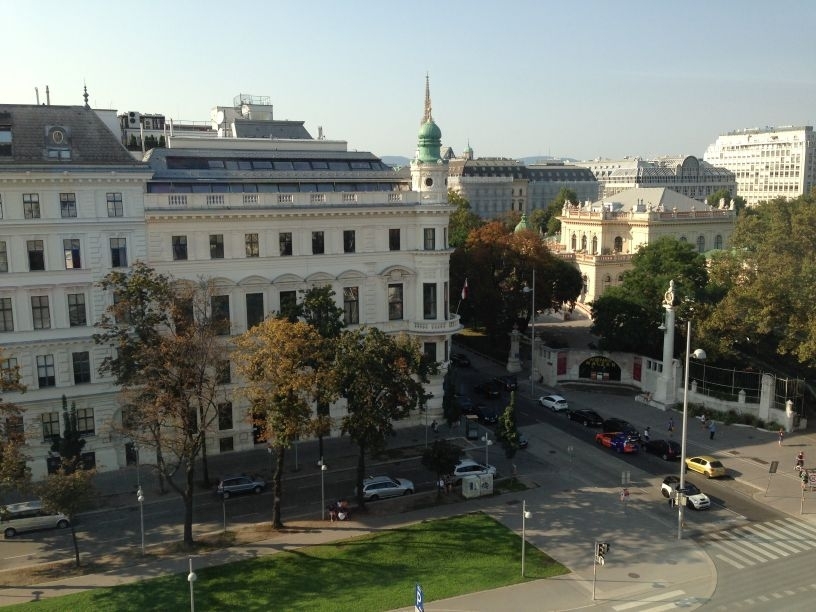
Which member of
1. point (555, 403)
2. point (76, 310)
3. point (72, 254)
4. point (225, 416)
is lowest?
point (555, 403)

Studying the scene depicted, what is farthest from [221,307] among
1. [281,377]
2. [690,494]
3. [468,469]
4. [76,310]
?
[690,494]

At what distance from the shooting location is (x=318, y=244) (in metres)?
57.6

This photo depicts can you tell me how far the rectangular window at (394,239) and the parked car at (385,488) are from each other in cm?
2044

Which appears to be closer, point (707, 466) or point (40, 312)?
point (707, 466)

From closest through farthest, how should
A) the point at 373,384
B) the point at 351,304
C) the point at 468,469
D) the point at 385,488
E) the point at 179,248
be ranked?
the point at 373,384 < the point at 385,488 < the point at 468,469 < the point at 179,248 < the point at 351,304

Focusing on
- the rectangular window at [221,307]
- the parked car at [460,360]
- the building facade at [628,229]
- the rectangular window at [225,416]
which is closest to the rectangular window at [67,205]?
the rectangular window at [221,307]

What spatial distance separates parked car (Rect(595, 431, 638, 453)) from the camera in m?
54.4

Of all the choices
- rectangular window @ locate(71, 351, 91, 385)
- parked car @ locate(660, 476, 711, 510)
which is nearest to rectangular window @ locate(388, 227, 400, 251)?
rectangular window @ locate(71, 351, 91, 385)

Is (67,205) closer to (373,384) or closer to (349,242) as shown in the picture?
(349,242)

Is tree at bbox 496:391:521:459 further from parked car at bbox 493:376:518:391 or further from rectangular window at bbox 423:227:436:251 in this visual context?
parked car at bbox 493:376:518:391

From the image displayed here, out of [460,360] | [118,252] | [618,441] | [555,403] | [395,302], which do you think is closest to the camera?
[118,252]

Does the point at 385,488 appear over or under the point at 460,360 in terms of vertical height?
under

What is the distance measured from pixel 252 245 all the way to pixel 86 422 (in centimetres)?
1727

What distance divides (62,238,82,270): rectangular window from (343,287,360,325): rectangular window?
64.4 ft
